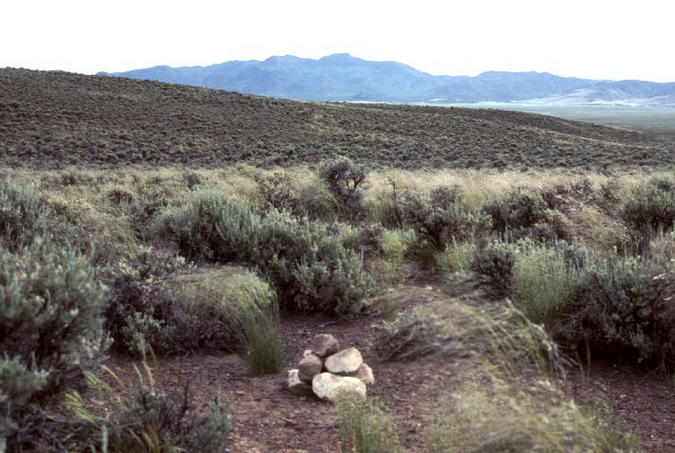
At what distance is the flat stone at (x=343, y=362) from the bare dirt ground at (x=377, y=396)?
7.4 inches

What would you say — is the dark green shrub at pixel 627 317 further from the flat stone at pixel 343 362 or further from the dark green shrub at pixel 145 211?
the dark green shrub at pixel 145 211

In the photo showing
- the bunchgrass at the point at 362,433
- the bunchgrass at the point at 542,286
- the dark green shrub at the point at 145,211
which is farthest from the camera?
the dark green shrub at the point at 145,211

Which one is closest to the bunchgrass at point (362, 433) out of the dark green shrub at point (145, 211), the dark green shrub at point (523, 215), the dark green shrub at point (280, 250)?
the dark green shrub at point (280, 250)

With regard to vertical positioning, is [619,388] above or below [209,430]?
below

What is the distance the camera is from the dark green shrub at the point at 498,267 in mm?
4625

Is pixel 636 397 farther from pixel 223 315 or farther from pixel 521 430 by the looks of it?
pixel 223 315

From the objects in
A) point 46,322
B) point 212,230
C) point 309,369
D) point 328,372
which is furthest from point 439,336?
point 212,230

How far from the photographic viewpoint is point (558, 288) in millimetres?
4191

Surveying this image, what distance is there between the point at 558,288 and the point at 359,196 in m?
6.33

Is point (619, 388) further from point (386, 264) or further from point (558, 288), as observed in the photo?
point (386, 264)

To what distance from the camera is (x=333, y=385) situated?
11.4 feet

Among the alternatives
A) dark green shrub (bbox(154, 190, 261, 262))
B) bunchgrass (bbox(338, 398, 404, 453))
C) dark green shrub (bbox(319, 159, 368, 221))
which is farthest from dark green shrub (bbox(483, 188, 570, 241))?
bunchgrass (bbox(338, 398, 404, 453))

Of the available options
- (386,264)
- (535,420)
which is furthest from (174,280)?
(535,420)

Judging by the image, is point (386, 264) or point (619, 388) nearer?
point (619, 388)
